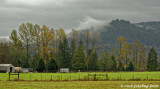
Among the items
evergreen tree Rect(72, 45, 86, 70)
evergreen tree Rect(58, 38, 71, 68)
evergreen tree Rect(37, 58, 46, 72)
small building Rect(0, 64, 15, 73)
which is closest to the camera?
small building Rect(0, 64, 15, 73)

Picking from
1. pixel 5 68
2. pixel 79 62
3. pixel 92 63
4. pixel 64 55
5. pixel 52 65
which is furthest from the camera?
pixel 64 55

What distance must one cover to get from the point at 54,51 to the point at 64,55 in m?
6.35

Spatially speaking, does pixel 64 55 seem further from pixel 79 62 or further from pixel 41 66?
pixel 41 66

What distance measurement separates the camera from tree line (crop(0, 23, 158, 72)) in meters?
96.7

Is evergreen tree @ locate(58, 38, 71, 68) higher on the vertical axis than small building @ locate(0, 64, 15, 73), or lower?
higher

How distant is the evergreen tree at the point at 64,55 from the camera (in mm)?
110562

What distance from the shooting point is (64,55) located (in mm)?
111688

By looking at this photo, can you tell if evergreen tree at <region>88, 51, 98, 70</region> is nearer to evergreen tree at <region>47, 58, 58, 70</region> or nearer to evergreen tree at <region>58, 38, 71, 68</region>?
evergreen tree at <region>58, 38, 71, 68</region>

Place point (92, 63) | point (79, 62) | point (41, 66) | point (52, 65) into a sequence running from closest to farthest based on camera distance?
1. point (41, 66)
2. point (52, 65)
3. point (79, 62)
4. point (92, 63)

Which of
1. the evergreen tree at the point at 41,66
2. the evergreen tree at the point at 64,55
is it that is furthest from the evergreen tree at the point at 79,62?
the evergreen tree at the point at 41,66

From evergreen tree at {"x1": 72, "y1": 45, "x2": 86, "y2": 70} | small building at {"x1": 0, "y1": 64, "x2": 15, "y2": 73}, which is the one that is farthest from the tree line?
small building at {"x1": 0, "y1": 64, "x2": 15, "y2": 73}

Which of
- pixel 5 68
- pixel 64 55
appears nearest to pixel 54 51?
pixel 64 55

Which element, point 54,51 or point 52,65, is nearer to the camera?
point 52,65

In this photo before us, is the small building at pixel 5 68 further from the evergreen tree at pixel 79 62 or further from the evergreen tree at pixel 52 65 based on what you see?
the evergreen tree at pixel 79 62
